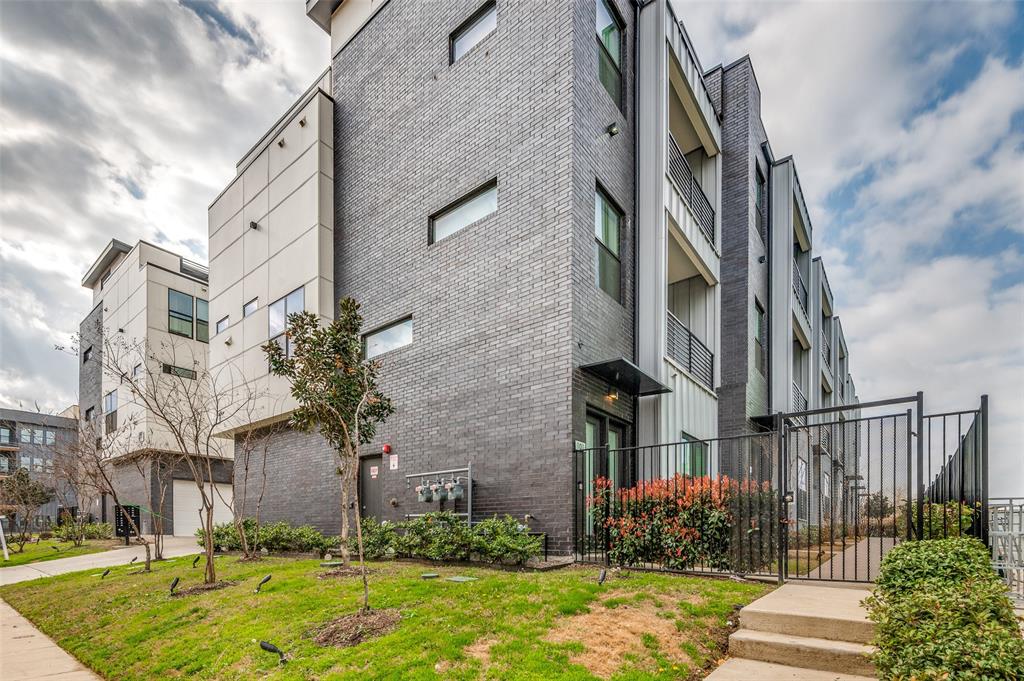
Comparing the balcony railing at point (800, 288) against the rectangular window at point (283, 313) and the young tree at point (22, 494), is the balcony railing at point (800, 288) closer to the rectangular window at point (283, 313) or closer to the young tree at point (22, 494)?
the rectangular window at point (283, 313)

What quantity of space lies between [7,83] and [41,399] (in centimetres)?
1312

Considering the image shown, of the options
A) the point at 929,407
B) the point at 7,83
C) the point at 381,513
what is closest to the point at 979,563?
the point at 929,407

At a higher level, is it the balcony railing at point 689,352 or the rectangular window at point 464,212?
the rectangular window at point 464,212

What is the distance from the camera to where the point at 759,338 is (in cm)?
1705

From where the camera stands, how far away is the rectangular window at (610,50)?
11.3 meters

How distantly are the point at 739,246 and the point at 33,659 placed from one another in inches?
630

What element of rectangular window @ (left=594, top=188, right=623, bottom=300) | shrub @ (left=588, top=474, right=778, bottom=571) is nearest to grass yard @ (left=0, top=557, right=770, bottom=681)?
shrub @ (left=588, top=474, right=778, bottom=571)

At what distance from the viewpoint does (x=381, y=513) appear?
12.4m

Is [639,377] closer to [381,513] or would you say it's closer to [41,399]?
[381,513]

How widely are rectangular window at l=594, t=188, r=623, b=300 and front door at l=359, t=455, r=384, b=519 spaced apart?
248 inches

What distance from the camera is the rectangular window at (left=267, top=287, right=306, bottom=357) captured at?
49.7 feet

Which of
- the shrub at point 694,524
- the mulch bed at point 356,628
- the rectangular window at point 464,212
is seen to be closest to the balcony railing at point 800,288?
the rectangular window at point 464,212

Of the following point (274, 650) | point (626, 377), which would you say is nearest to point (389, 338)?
point (626, 377)

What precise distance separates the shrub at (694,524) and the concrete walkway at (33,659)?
657 centimetres
